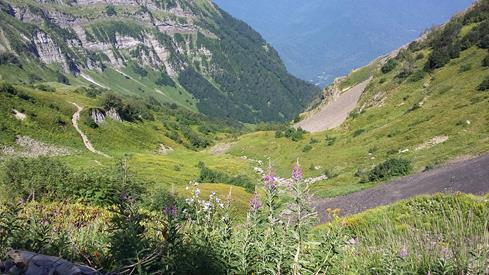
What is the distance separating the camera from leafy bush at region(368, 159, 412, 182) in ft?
95.7

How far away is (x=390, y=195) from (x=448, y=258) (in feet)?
58.1

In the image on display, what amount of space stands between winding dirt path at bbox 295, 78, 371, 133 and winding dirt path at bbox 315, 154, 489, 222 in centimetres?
4360

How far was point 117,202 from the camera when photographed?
6.33 metres

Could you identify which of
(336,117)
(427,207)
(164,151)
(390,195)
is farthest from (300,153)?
(164,151)

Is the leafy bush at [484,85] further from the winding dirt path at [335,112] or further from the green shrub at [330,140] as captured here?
the winding dirt path at [335,112]

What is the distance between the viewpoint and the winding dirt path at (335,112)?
69.9m

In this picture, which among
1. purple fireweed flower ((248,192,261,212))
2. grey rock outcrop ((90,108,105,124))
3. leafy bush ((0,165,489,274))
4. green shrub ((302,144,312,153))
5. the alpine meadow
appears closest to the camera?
→ leafy bush ((0,165,489,274))

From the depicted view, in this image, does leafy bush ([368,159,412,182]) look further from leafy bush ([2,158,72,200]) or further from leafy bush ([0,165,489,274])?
leafy bush ([0,165,489,274])

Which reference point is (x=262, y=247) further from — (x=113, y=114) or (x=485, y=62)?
(x=113, y=114)

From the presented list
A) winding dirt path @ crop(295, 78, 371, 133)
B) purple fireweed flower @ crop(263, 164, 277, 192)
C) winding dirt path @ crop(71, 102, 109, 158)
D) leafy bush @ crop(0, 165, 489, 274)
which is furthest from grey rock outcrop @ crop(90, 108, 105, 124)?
purple fireweed flower @ crop(263, 164, 277, 192)

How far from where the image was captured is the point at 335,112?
75312mm

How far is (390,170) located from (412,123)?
11.0 m

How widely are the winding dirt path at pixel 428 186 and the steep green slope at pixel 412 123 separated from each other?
4368mm

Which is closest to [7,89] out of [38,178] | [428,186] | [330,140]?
[330,140]
